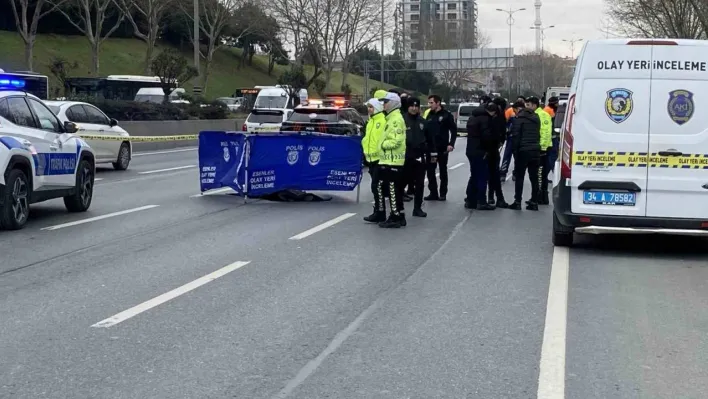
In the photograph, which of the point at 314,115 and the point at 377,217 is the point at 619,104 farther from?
the point at 314,115

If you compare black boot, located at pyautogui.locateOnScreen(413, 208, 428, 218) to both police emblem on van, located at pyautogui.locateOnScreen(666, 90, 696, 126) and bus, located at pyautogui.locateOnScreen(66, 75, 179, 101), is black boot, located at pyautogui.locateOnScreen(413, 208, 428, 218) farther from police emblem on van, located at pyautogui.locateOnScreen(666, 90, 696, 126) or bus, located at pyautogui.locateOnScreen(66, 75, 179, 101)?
bus, located at pyautogui.locateOnScreen(66, 75, 179, 101)

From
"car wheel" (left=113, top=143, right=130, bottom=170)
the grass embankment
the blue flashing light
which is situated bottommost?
"car wheel" (left=113, top=143, right=130, bottom=170)

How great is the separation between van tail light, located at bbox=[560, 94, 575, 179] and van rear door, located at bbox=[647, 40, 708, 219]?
2.76 feet

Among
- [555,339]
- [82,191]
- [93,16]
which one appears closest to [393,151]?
[82,191]

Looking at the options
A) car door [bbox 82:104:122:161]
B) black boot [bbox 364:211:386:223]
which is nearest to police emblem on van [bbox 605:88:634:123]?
black boot [bbox 364:211:386:223]

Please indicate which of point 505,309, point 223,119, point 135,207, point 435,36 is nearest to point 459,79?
point 435,36

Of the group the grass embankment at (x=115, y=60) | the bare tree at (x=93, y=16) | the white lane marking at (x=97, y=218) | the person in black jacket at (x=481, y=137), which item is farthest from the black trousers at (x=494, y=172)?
the grass embankment at (x=115, y=60)

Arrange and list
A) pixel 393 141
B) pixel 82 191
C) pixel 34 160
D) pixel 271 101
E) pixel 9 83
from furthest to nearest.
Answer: pixel 271 101 → pixel 9 83 → pixel 82 191 → pixel 393 141 → pixel 34 160

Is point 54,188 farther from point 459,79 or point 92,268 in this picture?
point 459,79

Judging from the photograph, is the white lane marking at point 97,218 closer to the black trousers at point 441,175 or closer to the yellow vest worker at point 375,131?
the yellow vest worker at point 375,131

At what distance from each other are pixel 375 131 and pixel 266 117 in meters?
18.9

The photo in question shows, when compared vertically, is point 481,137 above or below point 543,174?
above

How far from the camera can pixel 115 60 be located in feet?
250

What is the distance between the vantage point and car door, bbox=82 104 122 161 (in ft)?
71.4
